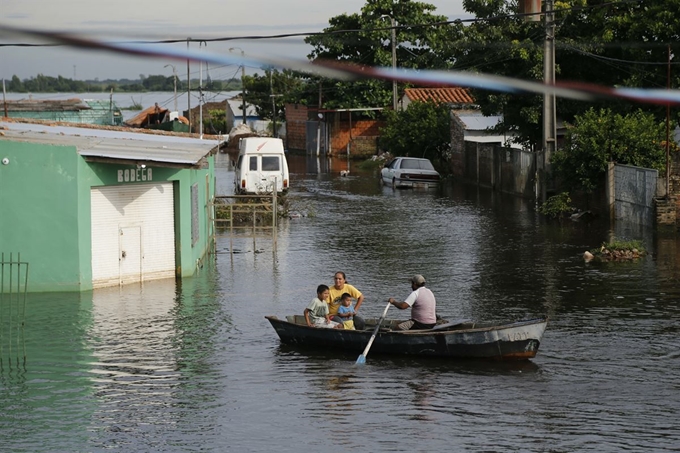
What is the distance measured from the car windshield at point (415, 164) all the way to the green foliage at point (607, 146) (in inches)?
617

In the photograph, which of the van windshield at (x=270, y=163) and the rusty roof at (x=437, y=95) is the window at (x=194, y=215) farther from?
the rusty roof at (x=437, y=95)

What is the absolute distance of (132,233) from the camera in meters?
25.1

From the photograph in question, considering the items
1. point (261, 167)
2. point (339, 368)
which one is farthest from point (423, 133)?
point (339, 368)

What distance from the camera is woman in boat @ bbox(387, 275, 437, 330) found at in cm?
1838

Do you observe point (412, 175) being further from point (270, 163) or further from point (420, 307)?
point (420, 307)

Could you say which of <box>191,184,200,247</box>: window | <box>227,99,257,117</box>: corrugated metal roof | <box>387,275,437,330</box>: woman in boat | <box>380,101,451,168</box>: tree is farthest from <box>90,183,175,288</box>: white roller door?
<box>227,99,257,117</box>: corrugated metal roof

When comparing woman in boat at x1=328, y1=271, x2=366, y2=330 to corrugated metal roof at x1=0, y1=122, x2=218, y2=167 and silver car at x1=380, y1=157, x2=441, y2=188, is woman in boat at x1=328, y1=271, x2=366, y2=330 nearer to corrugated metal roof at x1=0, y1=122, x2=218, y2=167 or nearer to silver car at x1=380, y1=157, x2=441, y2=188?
corrugated metal roof at x1=0, y1=122, x2=218, y2=167

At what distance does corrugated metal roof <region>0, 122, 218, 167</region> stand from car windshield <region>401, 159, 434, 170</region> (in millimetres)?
27294

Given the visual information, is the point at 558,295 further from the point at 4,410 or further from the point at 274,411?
the point at 4,410

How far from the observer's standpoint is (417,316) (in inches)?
727

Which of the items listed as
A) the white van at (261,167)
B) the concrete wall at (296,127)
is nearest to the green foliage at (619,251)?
the white van at (261,167)

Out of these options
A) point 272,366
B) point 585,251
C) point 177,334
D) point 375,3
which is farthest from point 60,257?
point 375,3

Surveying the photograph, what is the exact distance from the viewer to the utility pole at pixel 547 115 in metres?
38.0

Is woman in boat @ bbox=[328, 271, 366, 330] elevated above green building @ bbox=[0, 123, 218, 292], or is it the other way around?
green building @ bbox=[0, 123, 218, 292]
